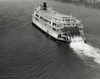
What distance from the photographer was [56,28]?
3634 inches

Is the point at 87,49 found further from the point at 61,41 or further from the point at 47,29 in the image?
the point at 47,29

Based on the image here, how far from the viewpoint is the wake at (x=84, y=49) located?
72.2m

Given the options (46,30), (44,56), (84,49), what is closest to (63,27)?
(46,30)

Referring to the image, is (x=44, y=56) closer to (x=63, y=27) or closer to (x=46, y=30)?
(x=63, y=27)

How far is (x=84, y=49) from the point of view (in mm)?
78938

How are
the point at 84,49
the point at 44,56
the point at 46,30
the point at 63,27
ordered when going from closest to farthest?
the point at 44,56, the point at 84,49, the point at 63,27, the point at 46,30

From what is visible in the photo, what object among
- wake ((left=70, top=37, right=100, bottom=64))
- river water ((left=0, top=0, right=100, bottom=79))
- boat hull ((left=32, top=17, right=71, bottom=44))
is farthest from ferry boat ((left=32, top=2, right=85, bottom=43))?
river water ((left=0, top=0, right=100, bottom=79))

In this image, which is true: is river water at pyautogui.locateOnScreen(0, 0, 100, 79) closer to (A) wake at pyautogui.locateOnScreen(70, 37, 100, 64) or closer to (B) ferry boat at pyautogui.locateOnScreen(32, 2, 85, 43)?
(A) wake at pyautogui.locateOnScreen(70, 37, 100, 64)

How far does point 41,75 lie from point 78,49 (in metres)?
27.4

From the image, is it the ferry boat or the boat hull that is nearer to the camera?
the ferry boat

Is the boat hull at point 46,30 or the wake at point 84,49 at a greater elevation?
the boat hull at point 46,30

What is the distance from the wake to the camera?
7225 cm

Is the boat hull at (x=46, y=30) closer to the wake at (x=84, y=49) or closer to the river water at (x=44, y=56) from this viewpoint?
the river water at (x=44, y=56)

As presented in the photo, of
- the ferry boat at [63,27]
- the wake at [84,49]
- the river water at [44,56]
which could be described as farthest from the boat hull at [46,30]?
the wake at [84,49]
